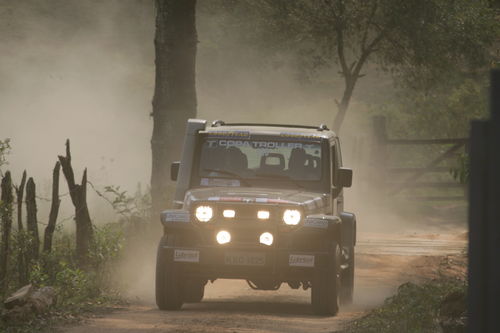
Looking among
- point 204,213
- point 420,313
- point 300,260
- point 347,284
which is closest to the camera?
point 420,313

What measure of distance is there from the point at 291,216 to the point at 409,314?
153 centimetres

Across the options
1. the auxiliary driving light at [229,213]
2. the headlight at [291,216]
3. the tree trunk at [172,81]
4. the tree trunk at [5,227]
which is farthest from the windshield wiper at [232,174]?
the tree trunk at [172,81]

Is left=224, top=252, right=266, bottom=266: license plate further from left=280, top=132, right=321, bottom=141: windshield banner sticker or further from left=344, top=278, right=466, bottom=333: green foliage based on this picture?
Answer: left=280, top=132, right=321, bottom=141: windshield banner sticker

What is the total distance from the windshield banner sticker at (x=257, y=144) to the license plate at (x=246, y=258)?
1.74 metres

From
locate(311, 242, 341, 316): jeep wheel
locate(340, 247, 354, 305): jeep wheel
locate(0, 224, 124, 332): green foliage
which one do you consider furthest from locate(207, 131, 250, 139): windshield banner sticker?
locate(0, 224, 124, 332): green foliage

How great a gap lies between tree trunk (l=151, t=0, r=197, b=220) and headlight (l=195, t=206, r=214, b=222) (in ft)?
21.0

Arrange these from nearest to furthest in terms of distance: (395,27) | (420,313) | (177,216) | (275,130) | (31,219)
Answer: (420,313) < (177,216) < (31,219) < (275,130) < (395,27)

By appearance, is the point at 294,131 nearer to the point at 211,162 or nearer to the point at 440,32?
the point at 211,162

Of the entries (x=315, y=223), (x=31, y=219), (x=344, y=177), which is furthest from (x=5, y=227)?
(x=344, y=177)

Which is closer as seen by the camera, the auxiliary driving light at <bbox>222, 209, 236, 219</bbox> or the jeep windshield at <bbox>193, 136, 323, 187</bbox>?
the auxiliary driving light at <bbox>222, 209, 236, 219</bbox>

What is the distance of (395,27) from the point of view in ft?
84.8

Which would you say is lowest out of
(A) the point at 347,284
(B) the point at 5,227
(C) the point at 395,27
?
(A) the point at 347,284

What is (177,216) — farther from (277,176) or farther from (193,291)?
(193,291)

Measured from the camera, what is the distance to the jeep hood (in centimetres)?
1050
